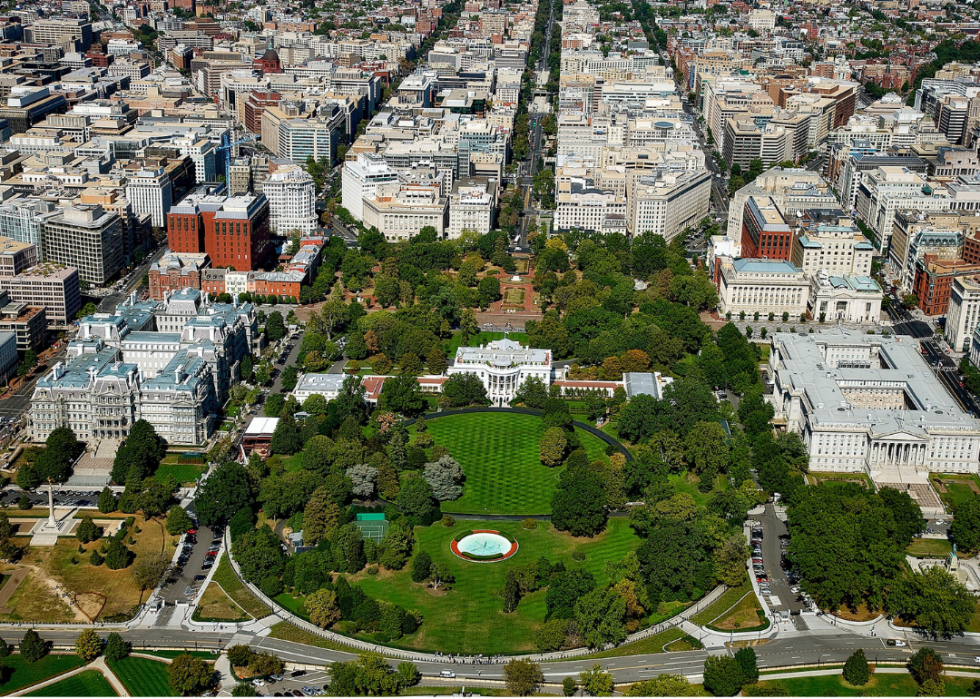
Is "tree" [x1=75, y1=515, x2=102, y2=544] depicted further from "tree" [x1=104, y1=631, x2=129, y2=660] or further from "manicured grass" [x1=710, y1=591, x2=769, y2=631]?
"manicured grass" [x1=710, y1=591, x2=769, y2=631]

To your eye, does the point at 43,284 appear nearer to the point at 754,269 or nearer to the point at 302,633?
the point at 302,633

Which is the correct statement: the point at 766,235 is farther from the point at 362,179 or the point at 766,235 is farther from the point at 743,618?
the point at 743,618

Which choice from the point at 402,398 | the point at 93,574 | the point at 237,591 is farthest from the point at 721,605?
the point at 93,574

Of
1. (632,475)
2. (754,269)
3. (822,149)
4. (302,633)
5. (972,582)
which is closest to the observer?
(302,633)

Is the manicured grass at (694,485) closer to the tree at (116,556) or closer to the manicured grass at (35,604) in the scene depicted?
the tree at (116,556)

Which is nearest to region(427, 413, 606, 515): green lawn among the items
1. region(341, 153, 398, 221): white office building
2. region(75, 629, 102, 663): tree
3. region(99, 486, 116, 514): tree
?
region(99, 486, 116, 514): tree

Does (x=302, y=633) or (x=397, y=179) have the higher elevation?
(x=397, y=179)

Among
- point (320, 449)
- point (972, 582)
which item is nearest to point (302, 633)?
point (320, 449)
